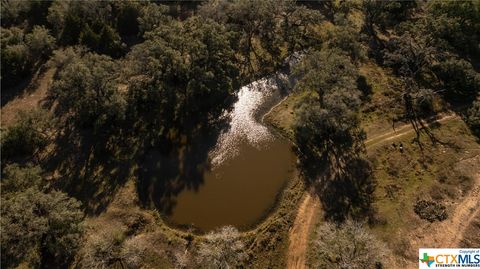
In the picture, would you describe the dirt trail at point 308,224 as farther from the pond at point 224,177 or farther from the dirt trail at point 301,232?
the pond at point 224,177

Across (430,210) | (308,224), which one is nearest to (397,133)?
(430,210)

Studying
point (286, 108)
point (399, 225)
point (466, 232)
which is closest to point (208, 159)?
point (286, 108)

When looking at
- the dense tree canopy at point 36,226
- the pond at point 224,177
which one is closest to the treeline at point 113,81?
the dense tree canopy at point 36,226

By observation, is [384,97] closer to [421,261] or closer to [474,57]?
[474,57]

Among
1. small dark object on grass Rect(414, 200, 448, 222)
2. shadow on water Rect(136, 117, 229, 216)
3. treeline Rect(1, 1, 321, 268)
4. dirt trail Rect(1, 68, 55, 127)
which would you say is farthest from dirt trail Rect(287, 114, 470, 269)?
dirt trail Rect(1, 68, 55, 127)
